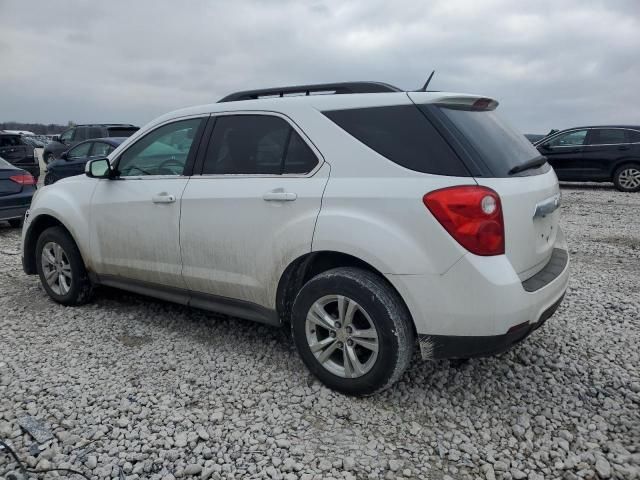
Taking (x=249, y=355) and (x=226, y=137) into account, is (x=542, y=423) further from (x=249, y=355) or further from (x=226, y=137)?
(x=226, y=137)

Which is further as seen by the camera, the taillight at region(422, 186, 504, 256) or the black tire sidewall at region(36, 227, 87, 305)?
the black tire sidewall at region(36, 227, 87, 305)

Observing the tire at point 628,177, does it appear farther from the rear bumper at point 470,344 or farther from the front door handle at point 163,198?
the front door handle at point 163,198

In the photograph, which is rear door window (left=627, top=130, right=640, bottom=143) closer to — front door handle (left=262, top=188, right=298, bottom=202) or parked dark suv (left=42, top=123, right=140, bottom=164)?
front door handle (left=262, top=188, right=298, bottom=202)

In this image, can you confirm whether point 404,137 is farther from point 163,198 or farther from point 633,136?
point 633,136

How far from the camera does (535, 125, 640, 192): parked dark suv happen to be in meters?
Answer: 12.2

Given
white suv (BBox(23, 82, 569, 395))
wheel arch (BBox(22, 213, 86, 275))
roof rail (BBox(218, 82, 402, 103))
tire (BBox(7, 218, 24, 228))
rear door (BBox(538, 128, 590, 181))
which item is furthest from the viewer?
rear door (BBox(538, 128, 590, 181))

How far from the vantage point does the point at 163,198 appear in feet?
11.8

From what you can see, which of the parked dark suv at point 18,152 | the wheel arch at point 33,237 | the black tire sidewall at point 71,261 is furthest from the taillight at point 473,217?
the parked dark suv at point 18,152

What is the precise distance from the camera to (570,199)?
11500mm

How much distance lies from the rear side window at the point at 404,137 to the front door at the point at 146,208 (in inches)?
51.1

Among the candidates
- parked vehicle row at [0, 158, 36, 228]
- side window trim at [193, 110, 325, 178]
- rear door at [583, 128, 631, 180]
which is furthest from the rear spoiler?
rear door at [583, 128, 631, 180]

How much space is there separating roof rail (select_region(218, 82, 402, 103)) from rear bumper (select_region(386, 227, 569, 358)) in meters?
1.19

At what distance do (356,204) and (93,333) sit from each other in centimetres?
247

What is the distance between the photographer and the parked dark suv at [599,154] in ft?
40.0
